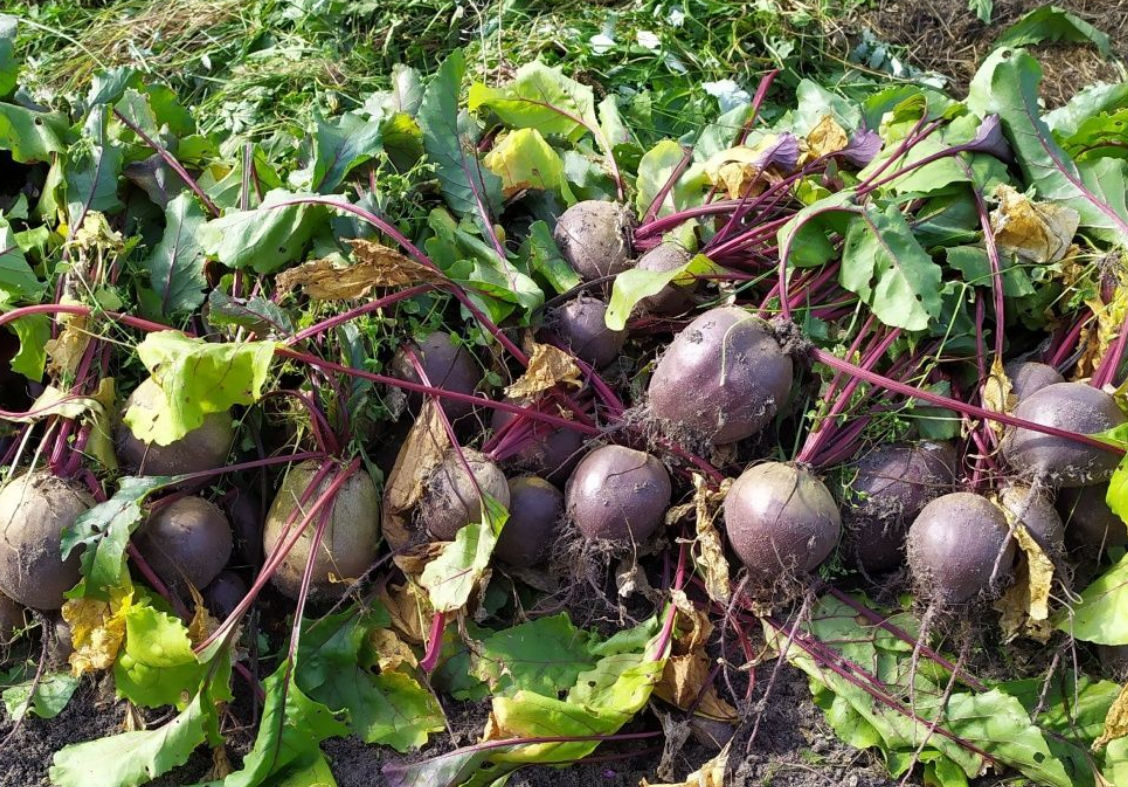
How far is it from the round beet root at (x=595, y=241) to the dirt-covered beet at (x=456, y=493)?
0.78 meters

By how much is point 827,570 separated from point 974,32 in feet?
11.3

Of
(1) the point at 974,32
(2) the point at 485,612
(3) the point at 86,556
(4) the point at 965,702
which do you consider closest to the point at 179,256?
(3) the point at 86,556

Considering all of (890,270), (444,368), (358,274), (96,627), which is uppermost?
(358,274)

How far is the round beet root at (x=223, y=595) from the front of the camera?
2867mm

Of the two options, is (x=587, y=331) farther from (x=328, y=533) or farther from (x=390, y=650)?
(x=390, y=650)

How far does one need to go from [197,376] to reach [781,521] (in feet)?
5.26

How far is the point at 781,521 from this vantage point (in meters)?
2.60

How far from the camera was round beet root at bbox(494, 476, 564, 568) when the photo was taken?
2859 millimetres

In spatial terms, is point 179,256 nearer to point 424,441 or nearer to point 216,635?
point 424,441

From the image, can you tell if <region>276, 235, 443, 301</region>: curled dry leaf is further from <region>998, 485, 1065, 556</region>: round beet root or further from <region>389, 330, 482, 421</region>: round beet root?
<region>998, 485, 1065, 556</region>: round beet root

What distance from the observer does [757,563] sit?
2.68 metres

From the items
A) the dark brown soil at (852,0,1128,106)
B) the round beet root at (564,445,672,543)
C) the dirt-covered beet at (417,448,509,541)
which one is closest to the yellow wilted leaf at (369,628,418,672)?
the dirt-covered beet at (417,448,509,541)

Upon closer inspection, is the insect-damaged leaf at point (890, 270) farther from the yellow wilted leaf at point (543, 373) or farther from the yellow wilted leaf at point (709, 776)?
the yellow wilted leaf at point (709, 776)

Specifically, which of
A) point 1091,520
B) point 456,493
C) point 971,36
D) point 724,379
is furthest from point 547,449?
point 971,36
